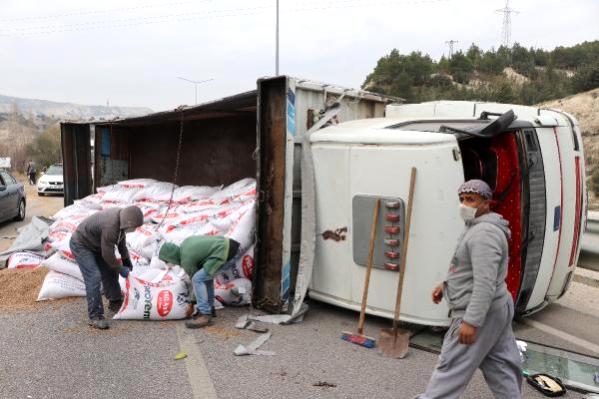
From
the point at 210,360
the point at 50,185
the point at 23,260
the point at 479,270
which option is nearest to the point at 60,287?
the point at 23,260

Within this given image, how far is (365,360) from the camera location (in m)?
4.21

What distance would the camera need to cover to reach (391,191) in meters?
4.55

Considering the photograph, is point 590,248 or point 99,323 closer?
point 99,323

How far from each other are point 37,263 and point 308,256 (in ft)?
14.2

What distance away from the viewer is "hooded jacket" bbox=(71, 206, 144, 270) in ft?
15.8

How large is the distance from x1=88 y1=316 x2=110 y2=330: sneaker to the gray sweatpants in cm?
321

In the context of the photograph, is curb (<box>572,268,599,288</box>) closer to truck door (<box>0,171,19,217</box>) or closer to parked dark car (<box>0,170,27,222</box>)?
parked dark car (<box>0,170,27,222</box>)

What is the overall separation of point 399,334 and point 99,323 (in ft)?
9.29

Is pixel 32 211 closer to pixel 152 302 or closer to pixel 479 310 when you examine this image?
pixel 152 302

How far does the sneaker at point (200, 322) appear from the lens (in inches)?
194

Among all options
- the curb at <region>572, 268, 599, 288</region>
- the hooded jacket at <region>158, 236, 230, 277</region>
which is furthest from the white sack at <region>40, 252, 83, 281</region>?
the curb at <region>572, 268, 599, 288</region>

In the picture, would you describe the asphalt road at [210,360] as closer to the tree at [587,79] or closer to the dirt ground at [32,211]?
the dirt ground at [32,211]

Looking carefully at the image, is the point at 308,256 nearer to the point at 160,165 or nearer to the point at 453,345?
the point at 453,345

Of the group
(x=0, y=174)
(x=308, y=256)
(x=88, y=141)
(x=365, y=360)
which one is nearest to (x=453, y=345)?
(x=365, y=360)
